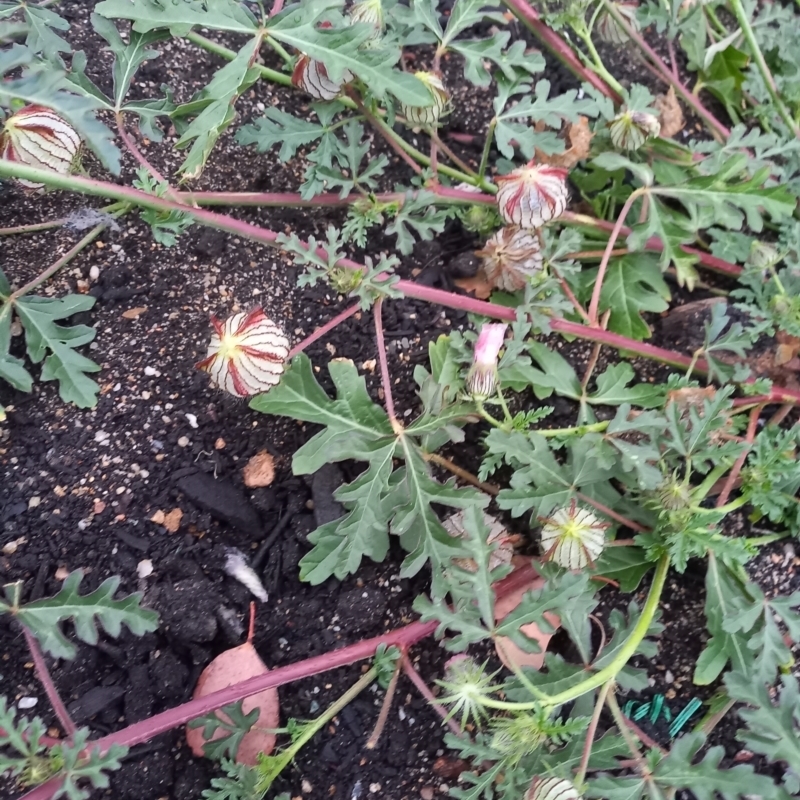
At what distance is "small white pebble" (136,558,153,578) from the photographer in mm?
1447

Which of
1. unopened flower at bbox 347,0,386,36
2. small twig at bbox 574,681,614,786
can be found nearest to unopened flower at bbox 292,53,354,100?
unopened flower at bbox 347,0,386,36

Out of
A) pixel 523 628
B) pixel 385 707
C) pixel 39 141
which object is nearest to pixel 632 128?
pixel 523 628

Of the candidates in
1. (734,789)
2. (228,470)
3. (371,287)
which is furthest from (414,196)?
(734,789)

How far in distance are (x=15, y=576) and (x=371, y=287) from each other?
0.88 m

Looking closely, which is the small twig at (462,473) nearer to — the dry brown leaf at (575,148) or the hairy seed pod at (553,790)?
the hairy seed pod at (553,790)

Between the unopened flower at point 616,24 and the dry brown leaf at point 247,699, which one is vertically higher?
the unopened flower at point 616,24

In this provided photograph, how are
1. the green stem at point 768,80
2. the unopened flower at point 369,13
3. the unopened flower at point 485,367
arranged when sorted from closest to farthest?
1. the unopened flower at point 485,367
2. the unopened flower at point 369,13
3. the green stem at point 768,80

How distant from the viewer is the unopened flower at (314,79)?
4.86ft

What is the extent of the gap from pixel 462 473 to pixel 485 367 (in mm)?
272

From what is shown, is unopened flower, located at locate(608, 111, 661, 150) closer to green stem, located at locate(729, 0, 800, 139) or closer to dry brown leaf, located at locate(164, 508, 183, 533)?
green stem, located at locate(729, 0, 800, 139)

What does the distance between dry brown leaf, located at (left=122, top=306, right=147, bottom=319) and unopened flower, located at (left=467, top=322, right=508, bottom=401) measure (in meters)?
0.74

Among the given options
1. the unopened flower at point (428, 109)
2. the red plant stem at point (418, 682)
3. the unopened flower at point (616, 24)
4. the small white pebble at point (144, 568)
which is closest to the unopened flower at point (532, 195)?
the unopened flower at point (428, 109)

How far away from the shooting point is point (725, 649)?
145 cm

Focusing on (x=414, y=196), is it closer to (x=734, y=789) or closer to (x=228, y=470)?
(x=228, y=470)
